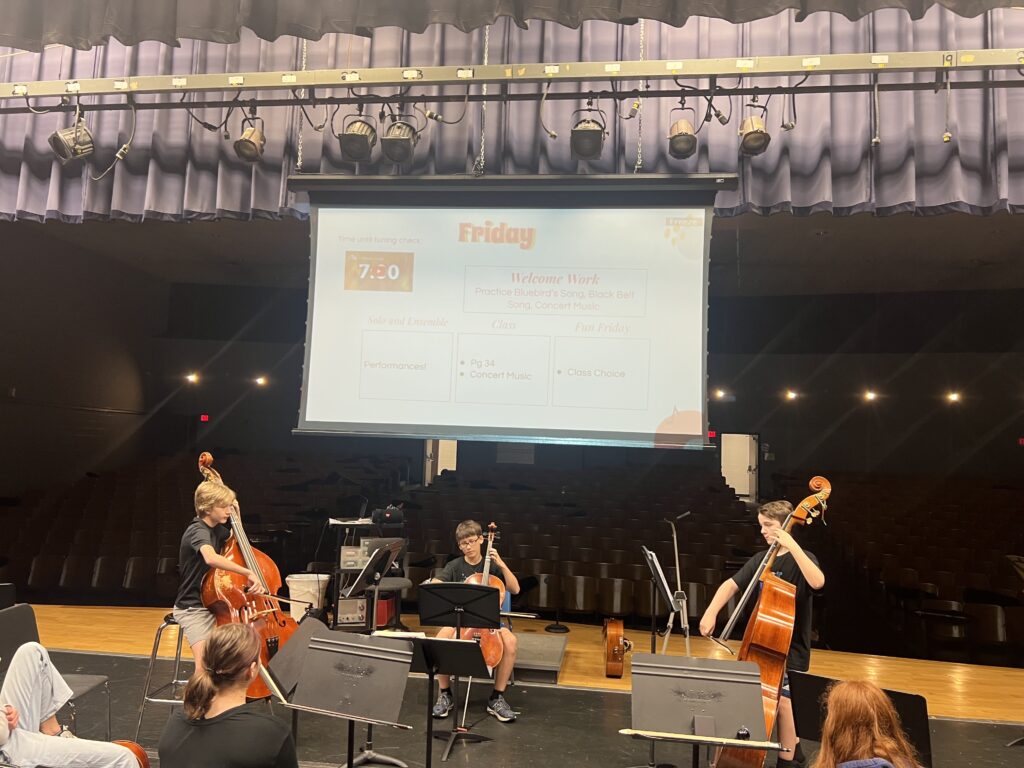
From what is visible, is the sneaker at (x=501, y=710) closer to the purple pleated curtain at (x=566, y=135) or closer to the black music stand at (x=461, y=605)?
the black music stand at (x=461, y=605)

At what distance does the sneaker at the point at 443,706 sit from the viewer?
456 centimetres

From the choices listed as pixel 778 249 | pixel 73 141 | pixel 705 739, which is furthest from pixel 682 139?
pixel 778 249

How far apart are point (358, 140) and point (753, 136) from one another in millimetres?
2590

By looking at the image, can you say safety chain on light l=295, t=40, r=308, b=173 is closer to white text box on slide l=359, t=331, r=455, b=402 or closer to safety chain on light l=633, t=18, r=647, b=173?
white text box on slide l=359, t=331, r=455, b=402

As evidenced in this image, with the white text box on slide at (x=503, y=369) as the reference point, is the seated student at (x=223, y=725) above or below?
below

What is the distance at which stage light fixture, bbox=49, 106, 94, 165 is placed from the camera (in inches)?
205

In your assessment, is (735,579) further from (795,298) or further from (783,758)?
(795,298)

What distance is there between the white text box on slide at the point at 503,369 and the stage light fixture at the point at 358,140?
147cm

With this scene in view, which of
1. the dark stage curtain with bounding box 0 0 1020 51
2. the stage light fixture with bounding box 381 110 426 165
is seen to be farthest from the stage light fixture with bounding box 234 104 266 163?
the stage light fixture with bounding box 381 110 426 165

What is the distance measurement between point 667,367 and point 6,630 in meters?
3.82

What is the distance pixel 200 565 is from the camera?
4.11 m

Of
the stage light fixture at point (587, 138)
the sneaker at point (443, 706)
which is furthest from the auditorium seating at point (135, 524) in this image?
the stage light fixture at point (587, 138)

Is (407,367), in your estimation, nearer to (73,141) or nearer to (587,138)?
(587,138)

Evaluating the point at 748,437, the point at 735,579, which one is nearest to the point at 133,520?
the point at 735,579
